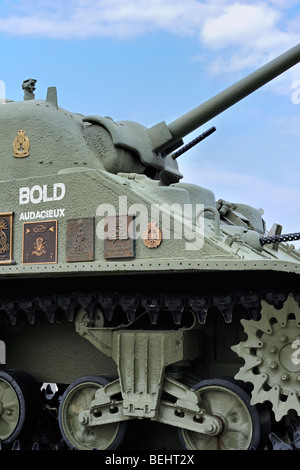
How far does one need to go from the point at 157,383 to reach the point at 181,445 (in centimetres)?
122

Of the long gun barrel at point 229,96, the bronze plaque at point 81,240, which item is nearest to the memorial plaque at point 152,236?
the bronze plaque at point 81,240

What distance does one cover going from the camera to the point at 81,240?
8492mm

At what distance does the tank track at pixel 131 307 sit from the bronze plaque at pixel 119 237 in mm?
736

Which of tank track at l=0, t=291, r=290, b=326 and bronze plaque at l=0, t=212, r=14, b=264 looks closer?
tank track at l=0, t=291, r=290, b=326

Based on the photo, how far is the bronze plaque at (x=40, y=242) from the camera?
8711mm

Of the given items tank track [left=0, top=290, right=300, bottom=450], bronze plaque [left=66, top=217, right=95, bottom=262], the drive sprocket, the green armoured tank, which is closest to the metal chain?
the green armoured tank

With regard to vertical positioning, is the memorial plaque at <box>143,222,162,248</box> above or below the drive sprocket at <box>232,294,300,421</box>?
above

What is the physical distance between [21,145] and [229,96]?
10.4ft

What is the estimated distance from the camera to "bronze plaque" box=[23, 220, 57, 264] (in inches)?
343

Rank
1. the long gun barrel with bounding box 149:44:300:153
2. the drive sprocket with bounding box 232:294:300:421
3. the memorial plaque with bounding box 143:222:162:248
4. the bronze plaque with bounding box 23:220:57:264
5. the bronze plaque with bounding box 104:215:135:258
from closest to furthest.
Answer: the drive sprocket with bounding box 232:294:300:421 → the memorial plaque with bounding box 143:222:162:248 → the bronze plaque with bounding box 104:215:135:258 → the bronze plaque with bounding box 23:220:57:264 → the long gun barrel with bounding box 149:44:300:153

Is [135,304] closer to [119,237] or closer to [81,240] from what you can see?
[119,237]

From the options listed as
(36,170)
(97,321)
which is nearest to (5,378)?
(97,321)

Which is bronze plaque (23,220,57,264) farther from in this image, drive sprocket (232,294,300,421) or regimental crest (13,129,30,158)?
drive sprocket (232,294,300,421)

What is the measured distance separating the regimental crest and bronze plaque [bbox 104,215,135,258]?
2.22 metres
